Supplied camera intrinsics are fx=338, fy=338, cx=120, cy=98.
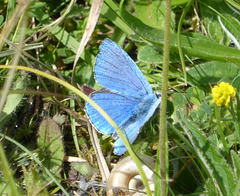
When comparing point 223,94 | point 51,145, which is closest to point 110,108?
point 51,145

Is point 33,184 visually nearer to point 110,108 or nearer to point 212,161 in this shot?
point 110,108

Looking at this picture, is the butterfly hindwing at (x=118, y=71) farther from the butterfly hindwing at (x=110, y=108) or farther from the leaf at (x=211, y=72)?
the leaf at (x=211, y=72)

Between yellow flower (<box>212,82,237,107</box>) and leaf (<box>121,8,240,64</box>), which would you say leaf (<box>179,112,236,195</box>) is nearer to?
yellow flower (<box>212,82,237,107</box>)

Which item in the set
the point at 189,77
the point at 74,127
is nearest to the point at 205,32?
the point at 189,77

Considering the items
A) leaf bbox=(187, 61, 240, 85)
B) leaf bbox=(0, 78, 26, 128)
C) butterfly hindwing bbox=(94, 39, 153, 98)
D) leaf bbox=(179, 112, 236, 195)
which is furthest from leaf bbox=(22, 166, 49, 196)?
leaf bbox=(187, 61, 240, 85)

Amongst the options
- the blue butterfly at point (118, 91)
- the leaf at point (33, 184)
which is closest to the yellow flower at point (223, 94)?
the blue butterfly at point (118, 91)

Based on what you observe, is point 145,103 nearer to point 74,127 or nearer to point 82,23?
point 74,127
